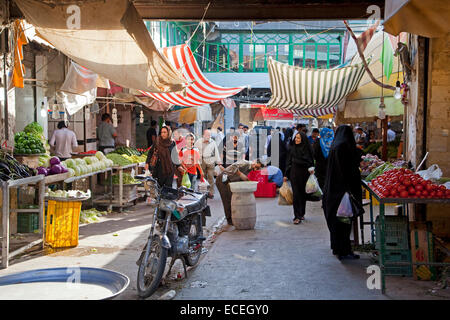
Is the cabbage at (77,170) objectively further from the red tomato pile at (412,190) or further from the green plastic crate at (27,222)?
the red tomato pile at (412,190)

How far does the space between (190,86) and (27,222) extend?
5590 mm

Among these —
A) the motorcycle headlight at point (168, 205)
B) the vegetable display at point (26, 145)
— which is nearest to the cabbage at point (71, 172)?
the vegetable display at point (26, 145)

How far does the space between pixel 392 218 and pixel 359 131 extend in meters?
10.5

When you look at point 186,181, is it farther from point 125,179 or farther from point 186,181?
point 125,179

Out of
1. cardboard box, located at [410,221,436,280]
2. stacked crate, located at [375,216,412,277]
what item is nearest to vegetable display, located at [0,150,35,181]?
stacked crate, located at [375,216,412,277]

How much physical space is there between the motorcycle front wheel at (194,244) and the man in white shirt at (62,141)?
21.4 ft

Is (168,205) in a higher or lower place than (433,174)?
lower

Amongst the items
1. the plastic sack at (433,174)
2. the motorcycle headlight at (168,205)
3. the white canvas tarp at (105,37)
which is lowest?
the motorcycle headlight at (168,205)

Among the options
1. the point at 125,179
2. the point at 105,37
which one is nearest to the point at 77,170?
the point at 125,179

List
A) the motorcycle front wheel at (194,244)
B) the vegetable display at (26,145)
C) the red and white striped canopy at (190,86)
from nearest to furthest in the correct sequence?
the motorcycle front wheel at (194,244) < the vegetable display at (26,145) < the red and white striped canopy at (190,86)

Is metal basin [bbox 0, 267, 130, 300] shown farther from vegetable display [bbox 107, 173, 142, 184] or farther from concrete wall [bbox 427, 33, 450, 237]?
vegetable display [bbox 107, 173, 142, 184]

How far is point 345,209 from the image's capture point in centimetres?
645

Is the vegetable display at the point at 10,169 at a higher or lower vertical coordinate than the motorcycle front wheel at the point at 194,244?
higher

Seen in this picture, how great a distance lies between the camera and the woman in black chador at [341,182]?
6.60 meters
